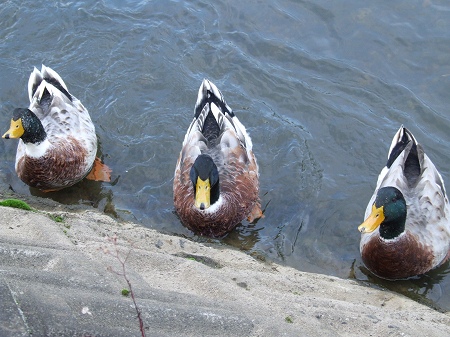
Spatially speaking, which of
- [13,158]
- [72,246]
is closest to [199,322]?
[72,246]

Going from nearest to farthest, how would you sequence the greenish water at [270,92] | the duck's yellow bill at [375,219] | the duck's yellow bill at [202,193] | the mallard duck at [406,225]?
the duck's yellow bill at [375,219]
the mallard duck at [406,225]
the duck's yellow bill at [202,193]
the greenish water at [270,92]

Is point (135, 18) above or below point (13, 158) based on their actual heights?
above

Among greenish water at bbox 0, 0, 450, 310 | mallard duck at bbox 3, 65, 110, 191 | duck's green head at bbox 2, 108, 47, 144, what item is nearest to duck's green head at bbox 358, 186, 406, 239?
greenish water at bbox 0, 0, 450, 310

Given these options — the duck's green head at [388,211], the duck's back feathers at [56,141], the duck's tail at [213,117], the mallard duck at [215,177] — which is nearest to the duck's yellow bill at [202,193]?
the mallard duck at [215,177]

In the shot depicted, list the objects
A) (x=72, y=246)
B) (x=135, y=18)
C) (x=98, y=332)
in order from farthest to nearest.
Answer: (x=135, y=18), (x=72, y=246), (x=98, y=332)

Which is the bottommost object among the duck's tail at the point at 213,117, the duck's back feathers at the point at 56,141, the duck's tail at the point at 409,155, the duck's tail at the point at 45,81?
the duck's back feathers at the point at 56,141

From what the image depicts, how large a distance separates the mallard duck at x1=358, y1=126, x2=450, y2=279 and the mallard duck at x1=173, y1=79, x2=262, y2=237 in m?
1.61

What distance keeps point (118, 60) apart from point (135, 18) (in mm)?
1078

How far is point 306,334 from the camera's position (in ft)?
13.8

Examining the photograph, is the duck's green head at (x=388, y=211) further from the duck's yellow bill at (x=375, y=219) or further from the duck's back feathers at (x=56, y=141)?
the duck's back feathers at (x=56, y=141)

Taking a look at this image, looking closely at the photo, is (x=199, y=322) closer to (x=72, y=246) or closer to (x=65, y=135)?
(x=72, y=246)

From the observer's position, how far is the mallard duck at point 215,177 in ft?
24.3

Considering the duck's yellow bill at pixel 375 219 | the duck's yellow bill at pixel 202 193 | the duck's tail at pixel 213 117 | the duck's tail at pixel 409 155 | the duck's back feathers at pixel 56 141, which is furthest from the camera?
the duck's tail at pixel 213 117

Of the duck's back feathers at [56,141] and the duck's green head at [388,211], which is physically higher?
the duck's green head at [388,211]
